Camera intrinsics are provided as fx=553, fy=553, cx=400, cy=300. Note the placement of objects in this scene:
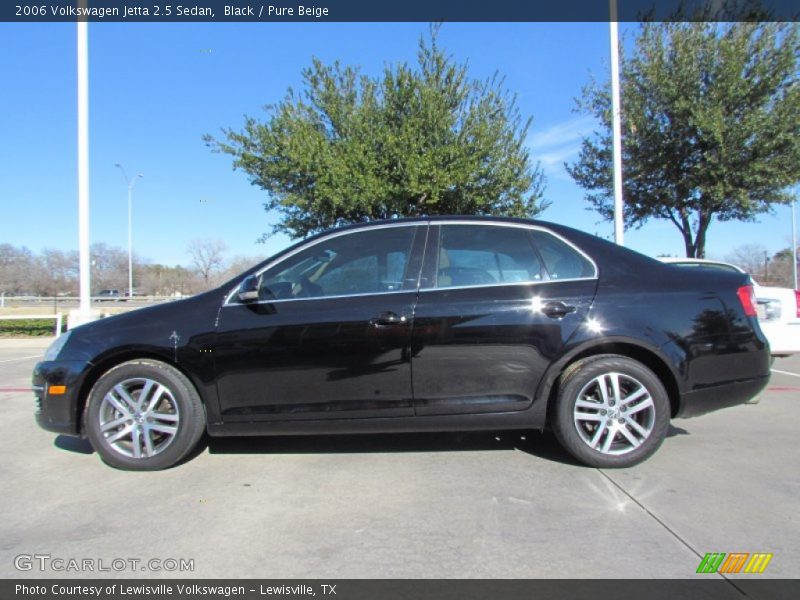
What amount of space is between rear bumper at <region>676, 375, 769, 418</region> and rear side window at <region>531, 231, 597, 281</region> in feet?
A: 3.63

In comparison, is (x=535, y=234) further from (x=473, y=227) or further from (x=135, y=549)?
(x=135, y=549)

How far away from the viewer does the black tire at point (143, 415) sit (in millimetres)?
3889

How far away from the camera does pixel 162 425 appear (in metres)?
3.93

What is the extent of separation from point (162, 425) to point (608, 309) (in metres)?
3.25

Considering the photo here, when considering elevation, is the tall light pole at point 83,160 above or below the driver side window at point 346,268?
above

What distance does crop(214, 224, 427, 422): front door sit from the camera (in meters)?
3.80

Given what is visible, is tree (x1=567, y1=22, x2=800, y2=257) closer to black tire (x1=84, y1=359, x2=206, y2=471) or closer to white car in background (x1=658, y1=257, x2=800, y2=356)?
white car in background (x1=658, y1=257, x2=800, y2=356)

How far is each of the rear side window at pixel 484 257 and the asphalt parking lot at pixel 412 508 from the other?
137cm

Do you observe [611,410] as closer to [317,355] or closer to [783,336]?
[317,355]

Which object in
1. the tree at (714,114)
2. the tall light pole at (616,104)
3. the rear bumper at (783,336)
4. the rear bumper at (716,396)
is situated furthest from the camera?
the tree at (714,114)

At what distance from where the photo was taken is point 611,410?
3.87 metres

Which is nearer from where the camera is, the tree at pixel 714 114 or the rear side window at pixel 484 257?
the rear side window at pixel 484 257

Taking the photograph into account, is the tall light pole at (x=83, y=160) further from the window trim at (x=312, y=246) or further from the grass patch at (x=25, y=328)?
the grass patch at (x=25, y=328)

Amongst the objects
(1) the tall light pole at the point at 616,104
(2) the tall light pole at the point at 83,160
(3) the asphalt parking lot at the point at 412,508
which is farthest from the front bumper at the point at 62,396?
(1) the tall light pole at the point at 616,104
